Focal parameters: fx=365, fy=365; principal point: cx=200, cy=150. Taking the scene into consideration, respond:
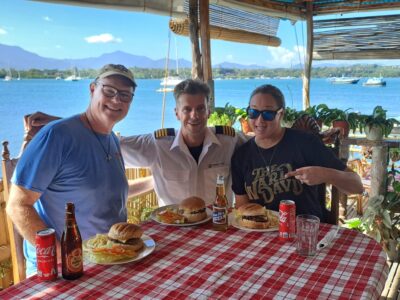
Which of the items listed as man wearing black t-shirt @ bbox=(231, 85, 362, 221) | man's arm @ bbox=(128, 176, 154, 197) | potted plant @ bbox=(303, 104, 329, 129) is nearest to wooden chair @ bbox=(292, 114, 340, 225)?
man wearing black t-shirt @ bbox=(231, 85, 362, 221)

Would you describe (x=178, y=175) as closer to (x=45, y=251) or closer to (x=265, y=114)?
(x=265, y=114)

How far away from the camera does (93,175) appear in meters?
1.76

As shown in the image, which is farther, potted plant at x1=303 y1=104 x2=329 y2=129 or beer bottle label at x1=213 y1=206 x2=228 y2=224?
potted plant at x1=303 y1=104 x2=329 y2=129

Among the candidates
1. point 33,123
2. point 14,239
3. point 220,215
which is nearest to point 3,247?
point 14,239

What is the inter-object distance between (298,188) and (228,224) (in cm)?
53

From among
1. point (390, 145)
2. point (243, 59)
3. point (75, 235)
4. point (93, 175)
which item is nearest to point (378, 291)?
point (75, 235)

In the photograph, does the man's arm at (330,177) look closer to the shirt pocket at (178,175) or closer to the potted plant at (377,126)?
the shirt pocket at (178,175)

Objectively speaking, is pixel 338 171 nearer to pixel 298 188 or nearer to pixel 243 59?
pixel 298 188

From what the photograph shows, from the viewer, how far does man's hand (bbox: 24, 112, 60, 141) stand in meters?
1.90

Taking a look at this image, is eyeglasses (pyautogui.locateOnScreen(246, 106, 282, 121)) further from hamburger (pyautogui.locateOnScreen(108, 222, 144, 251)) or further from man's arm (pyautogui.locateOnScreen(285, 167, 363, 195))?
hamburger (pyautogui.locateOnScreen(108, 222, 144, 251))

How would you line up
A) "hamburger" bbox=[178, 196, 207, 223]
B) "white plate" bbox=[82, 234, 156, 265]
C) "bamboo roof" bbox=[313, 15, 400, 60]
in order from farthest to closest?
A: 1. "bamboo roof" bbox=[313, 15, 400, 60]
2. "hamburger" bbox=[178, 196, 207, 223]
3. "white plate" bbox=[82, 234, 156, 265]

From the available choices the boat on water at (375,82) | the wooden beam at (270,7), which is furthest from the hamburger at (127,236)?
the boat on water at (375,82)

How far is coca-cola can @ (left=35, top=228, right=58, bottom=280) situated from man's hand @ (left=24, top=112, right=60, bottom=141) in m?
0.89

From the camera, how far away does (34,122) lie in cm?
192
